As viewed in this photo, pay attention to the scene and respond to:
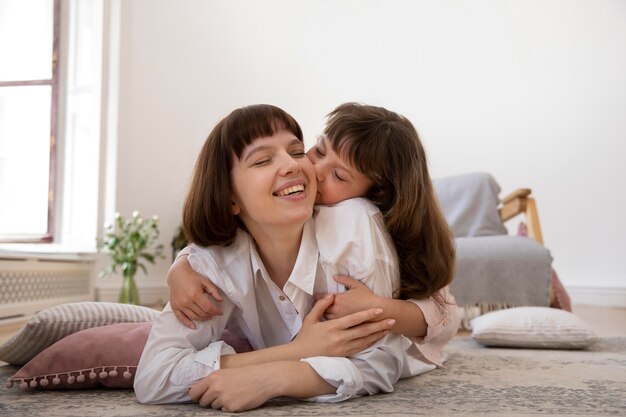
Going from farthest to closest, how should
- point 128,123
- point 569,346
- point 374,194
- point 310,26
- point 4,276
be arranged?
point 310,26 → point 128,123 → point 4,276 → point 569,346 → point 374,194

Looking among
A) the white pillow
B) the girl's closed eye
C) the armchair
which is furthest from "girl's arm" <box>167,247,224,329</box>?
the armchair

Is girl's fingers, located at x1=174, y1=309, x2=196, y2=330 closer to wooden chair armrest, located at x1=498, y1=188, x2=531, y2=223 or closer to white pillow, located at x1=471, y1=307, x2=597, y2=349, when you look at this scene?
white pillow, located at x1=471, y1=307, x2=597, y2=349

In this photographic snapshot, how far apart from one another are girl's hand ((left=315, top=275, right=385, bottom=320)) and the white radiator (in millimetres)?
2473

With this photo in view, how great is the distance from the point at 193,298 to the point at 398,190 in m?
0.49

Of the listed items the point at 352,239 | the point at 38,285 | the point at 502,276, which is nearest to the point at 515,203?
the point at 502,276

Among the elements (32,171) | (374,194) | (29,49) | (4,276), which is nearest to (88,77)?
(29,49)

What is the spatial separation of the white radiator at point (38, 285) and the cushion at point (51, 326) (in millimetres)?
1740

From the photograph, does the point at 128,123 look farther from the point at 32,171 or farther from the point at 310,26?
the point at 310,26

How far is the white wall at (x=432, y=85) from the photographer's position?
485cm

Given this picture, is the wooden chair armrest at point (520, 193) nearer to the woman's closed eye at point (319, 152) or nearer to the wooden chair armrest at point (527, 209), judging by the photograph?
the wooden chair armrest at point (527, 209)

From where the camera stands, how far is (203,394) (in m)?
1.17

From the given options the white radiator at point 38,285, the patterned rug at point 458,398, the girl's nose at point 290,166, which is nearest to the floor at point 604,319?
the patterned rug at point 458,398

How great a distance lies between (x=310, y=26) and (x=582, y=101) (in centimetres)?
224

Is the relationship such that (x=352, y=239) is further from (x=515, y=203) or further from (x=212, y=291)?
(x=515, y=203)
